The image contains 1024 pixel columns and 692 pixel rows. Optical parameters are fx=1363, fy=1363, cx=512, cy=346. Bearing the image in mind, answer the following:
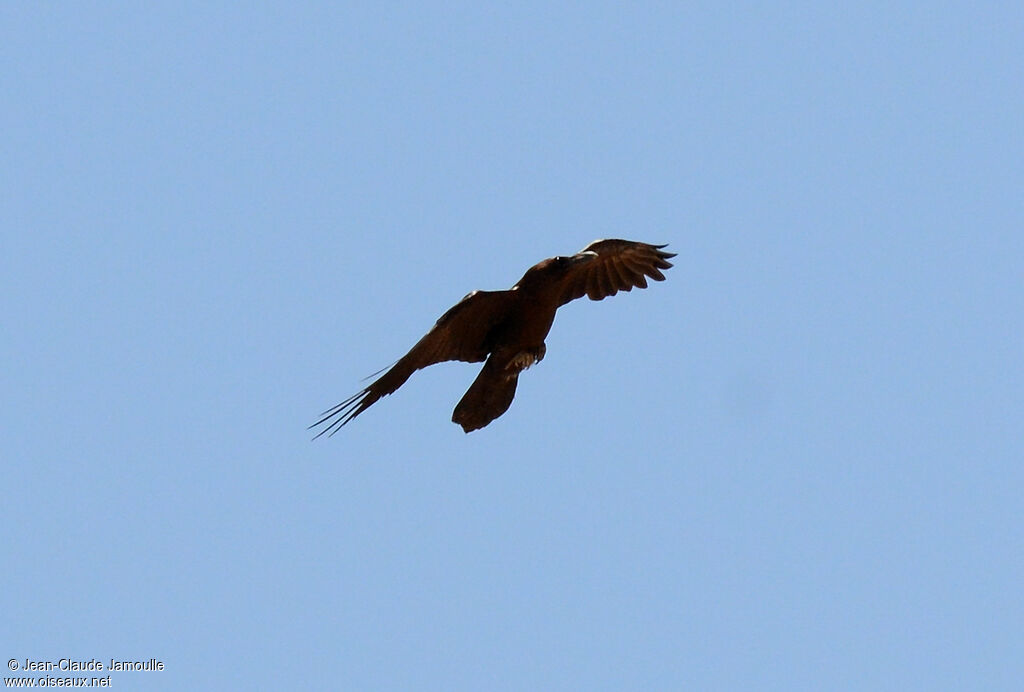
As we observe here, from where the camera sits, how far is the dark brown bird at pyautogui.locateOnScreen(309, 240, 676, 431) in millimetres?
11680

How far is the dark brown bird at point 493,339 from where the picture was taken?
11.7 m

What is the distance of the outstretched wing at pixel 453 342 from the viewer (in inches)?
453

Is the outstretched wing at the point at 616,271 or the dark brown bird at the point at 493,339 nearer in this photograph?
the dark brown bird at the point at 493,339

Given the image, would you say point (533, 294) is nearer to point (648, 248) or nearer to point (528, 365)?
point (528, 365)

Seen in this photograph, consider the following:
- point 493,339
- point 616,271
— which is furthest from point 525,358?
point 616,271

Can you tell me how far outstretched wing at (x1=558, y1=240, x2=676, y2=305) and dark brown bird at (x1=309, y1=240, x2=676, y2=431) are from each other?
1.11ft

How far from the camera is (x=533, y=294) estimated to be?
12.0 metres

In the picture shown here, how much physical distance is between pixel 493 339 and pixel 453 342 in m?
0.40

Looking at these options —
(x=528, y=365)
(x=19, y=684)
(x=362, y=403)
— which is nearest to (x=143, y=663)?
(x=19, y=684)

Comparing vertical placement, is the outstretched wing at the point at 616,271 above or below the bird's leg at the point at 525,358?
above

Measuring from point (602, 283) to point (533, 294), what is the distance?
5.23 feet

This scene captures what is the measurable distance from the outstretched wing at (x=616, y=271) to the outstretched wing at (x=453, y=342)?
44.0 inches

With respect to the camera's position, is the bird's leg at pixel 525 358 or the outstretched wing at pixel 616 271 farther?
the outstretched wing at pixel 616 271

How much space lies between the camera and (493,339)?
40.0 ft
